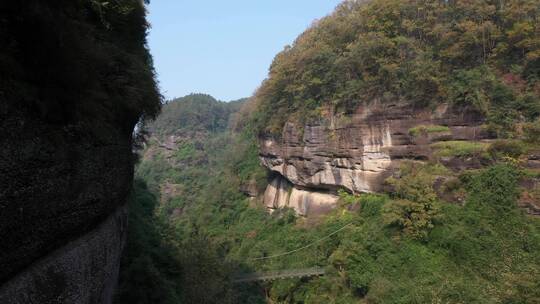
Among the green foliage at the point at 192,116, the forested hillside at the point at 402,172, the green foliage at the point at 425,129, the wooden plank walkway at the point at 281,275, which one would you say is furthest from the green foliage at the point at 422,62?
the green foliage at the point at 192,116

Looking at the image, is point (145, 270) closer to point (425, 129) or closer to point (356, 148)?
point (356, 148)

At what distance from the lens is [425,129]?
16.2 m

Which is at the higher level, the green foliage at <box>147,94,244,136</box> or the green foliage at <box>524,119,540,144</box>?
the green foliage at <box>147,94,244,136</box>

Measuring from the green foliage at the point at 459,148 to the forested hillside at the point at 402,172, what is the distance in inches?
2.2

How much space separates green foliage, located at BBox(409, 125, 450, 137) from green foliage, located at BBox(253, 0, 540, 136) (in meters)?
1.16

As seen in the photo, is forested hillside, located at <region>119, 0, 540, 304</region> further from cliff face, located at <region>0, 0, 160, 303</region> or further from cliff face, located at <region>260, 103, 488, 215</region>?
cliff face, located at <region>0, 0, 160, 303</region>

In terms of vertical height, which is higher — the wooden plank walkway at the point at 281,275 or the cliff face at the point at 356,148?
the cliff face at the point at 356,148

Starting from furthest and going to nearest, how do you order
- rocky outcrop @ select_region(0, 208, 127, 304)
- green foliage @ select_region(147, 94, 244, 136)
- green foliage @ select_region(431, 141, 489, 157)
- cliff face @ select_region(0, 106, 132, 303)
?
green foliage @ select_region(147, 94, 244, 136) → green foliage @ select_region(431, 141, 489, 157) → rocky outcrop @ select_region(0, 208, 127, 304) → cliff face @ select_region(0, 106, 132, 303)

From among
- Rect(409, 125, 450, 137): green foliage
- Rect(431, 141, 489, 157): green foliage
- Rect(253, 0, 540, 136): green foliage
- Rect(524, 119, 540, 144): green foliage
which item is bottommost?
Rect(431, 141, 489, 157): green foliage

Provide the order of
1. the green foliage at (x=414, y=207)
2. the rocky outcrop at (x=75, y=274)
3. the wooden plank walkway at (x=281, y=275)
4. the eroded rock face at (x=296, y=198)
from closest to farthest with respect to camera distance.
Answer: the rocky outcrop at (x=75, y=274)
the green foliage at (x=414, y=207)
the wooden plank walkway at (x=281, y=275)
the eroded rock face at (x=296, y=198)

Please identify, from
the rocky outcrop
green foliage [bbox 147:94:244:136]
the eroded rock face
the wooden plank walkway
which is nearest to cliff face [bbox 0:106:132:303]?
the rocky outcrop

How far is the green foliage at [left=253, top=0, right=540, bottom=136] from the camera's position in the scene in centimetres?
1500

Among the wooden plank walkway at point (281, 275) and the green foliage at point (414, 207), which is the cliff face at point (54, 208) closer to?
the wooden plank walkway at point (281, 275)

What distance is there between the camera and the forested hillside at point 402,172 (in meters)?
12.2
